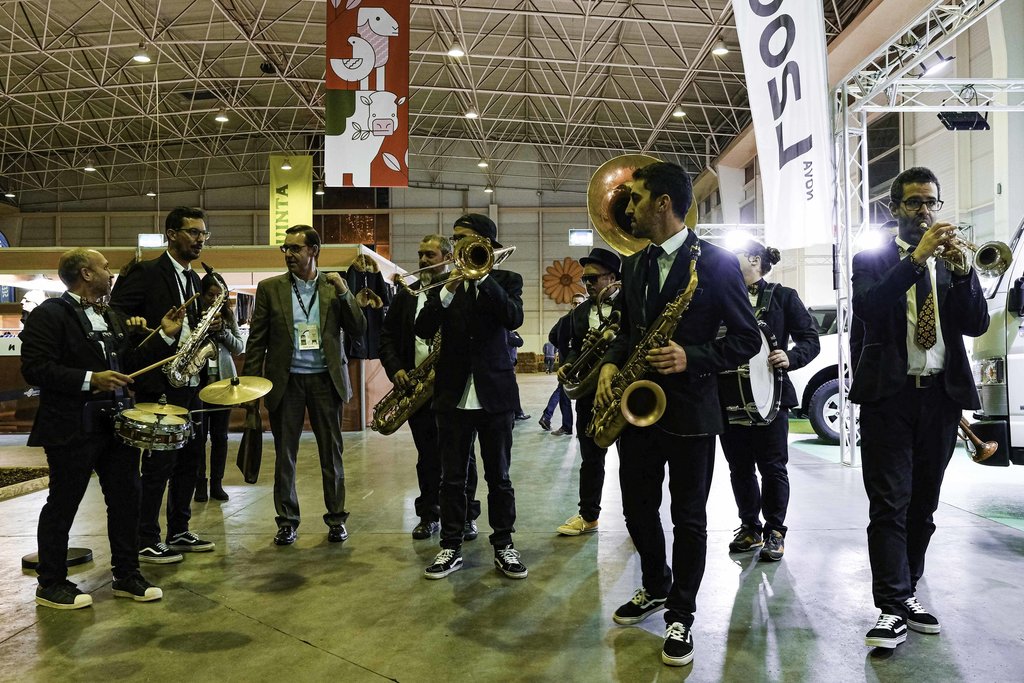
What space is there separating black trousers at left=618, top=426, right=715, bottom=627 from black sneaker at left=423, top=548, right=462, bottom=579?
1.22 metres

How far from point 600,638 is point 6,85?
75.8 ft

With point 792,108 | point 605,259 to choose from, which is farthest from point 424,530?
point 792,108

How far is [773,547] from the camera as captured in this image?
411cm

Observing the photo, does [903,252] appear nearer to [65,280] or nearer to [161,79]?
[65,280]

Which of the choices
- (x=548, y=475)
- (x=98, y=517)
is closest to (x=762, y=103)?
(x=548, y=475)

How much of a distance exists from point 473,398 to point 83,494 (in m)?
1.93

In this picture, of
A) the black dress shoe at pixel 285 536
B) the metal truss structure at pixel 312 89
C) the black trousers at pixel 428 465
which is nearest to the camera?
the black dress shoe at pixel 285 536

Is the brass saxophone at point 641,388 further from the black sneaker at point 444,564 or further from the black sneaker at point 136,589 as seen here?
the black sneaker at point 136,589

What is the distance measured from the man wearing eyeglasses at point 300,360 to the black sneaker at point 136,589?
99 centimetres

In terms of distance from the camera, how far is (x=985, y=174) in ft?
41.0

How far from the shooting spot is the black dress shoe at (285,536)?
450 centimetres

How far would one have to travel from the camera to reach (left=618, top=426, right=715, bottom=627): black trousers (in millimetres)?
2869

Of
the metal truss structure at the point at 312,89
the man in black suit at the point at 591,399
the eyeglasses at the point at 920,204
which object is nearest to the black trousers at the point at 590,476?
the man in black suit at the point at 591,399

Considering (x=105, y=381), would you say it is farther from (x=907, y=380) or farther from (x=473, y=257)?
(x=907, y=380)
